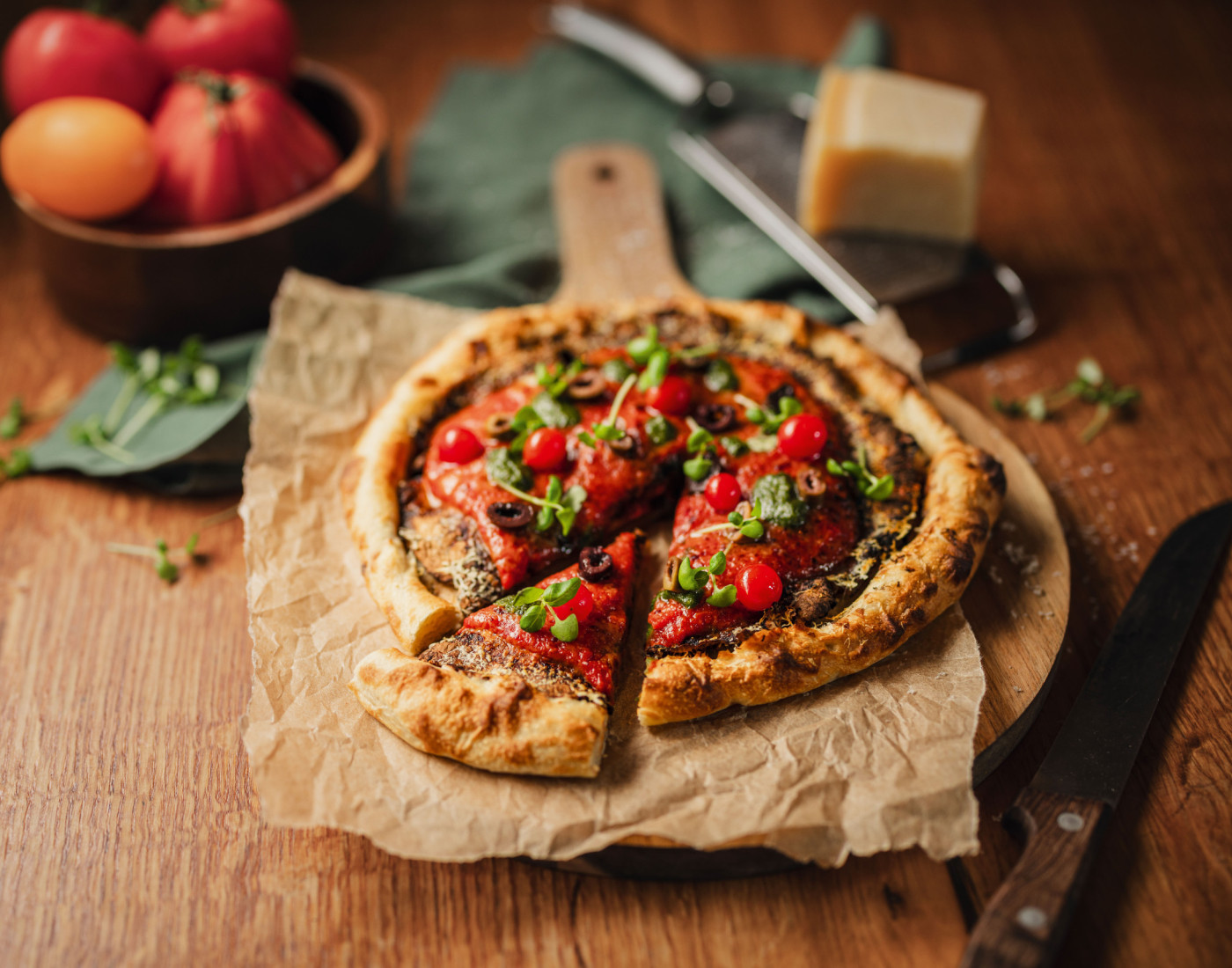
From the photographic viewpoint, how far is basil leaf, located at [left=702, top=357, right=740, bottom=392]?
4199 millimetres

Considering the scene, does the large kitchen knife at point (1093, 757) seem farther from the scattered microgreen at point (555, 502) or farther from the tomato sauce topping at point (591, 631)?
the scattered microgreen at point (555, 502)

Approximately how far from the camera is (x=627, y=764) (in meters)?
3.11

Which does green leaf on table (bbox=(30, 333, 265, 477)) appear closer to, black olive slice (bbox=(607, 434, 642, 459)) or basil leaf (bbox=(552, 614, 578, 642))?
black olive slice (bbox=(607, 434, 642, 459))

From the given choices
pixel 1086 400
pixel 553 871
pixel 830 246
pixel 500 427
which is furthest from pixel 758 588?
pixel 830 246

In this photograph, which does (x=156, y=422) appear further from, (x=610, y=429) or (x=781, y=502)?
(x=781, y=502)

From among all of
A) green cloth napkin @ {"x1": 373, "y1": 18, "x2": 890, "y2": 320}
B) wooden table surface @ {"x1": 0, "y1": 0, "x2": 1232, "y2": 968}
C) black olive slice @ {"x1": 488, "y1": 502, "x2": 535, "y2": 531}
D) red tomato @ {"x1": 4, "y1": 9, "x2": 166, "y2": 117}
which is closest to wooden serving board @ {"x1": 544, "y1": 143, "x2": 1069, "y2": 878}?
wooden table surface @ {"x1": 0, "y1": 0, "x2": 1232, "y2": 968}

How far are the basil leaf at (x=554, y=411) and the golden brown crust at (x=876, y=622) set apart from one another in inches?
43.0

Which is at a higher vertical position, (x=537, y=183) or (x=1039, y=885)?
(x=1039, y=885)

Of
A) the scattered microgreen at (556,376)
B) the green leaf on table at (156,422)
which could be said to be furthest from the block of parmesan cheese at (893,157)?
the green leaf on table at (156,422)

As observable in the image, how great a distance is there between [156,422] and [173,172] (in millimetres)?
1179

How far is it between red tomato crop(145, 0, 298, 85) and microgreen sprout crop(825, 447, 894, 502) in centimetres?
351

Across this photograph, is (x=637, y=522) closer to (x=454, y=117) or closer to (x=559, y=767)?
(x=559, y=767)

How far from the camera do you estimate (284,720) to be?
10.4ft

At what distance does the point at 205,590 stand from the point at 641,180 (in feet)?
10.2
